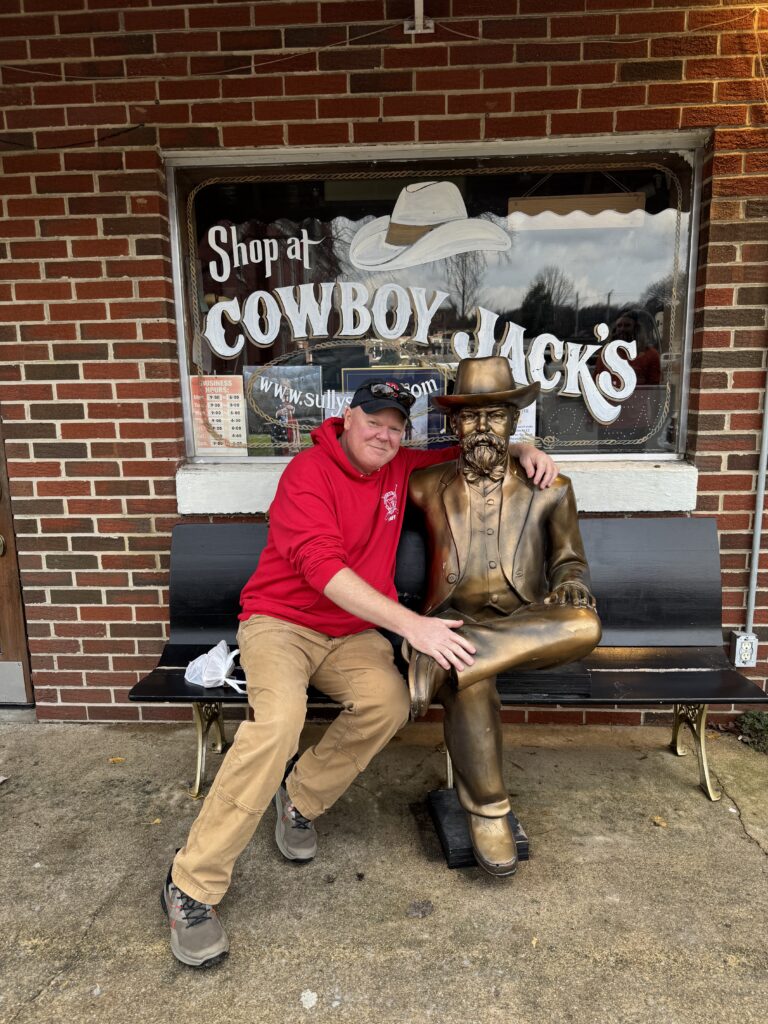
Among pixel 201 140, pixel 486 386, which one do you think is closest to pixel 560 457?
pixel 486 386

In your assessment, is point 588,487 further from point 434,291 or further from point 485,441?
point 434,291

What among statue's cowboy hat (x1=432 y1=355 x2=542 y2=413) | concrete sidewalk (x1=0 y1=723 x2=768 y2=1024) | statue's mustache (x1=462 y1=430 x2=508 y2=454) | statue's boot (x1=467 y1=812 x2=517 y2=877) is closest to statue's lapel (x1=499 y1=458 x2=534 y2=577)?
statue's mustache (x1=462 y1=430 x2=508 y2=454)

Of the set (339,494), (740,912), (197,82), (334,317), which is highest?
(197,82)

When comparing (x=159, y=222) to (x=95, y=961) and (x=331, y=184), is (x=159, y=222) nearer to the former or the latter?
(x=331, y=184)

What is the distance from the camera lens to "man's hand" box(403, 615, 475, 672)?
7.26ft

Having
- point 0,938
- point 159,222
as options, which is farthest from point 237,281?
point 0,938

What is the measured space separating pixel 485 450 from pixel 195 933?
179 centimetres

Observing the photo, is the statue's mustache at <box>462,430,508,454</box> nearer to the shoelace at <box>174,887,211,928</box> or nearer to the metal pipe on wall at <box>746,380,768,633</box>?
the metal pipe on wall at <box>746,380,768,633</box>

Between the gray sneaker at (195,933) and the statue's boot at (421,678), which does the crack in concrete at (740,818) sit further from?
the gray sneaker at (195,933)

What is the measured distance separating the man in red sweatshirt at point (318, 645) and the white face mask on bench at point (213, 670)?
0.73 feet

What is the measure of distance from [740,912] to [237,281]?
3237mm

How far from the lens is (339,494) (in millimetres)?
2598

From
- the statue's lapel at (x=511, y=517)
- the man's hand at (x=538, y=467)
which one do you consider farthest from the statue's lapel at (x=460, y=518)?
the man's hand at (x=538, y=467)

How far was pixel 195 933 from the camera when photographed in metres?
2.12
